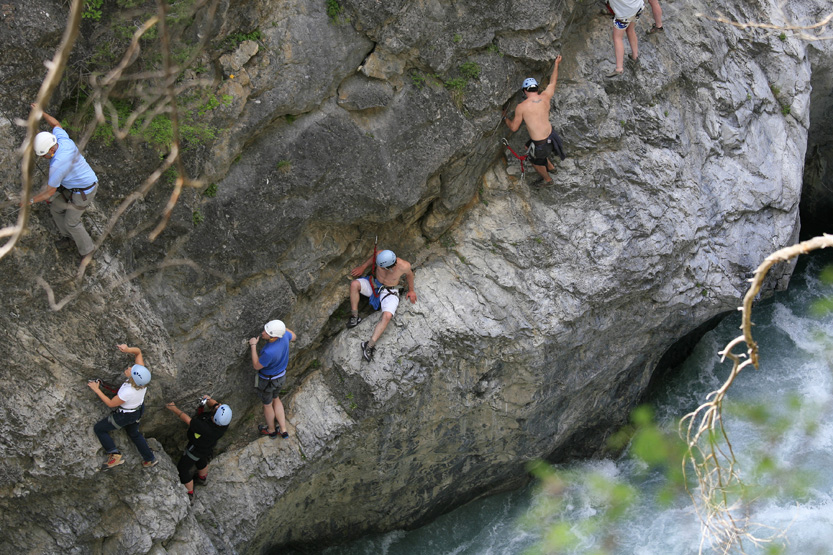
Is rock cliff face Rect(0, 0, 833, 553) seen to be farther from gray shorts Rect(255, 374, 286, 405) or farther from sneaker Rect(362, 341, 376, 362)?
gray shorts Rect(255, 374, 286, 405)

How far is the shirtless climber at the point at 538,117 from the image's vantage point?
784 cm

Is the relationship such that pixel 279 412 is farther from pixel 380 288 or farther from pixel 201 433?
pixel 380 288

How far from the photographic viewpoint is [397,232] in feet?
27.3

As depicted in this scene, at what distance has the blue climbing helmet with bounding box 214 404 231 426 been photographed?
23.8ft

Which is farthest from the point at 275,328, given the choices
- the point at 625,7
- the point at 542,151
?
the point at 625,7

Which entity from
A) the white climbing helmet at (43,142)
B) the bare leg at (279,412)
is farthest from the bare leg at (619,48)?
the white climbing helmet at (43,142)

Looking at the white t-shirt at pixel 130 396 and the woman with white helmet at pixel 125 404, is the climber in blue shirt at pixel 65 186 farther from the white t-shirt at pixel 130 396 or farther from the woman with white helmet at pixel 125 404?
the white t-shirt at pixel 130 396

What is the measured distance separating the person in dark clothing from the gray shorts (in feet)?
1.32

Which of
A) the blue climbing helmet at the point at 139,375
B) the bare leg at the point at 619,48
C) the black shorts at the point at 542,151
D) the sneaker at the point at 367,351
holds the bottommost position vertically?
the sneaker at the point at 367,351

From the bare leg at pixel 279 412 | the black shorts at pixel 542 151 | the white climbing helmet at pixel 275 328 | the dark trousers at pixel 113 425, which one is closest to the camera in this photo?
the dark trousers at pixel 113 425

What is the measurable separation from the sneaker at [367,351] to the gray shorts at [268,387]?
863 millimetres

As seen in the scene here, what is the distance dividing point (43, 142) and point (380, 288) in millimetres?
3667

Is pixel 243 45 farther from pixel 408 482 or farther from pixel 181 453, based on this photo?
pixel 408 482

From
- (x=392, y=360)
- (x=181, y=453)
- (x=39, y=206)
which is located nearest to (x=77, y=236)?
(x=39, y=206)
